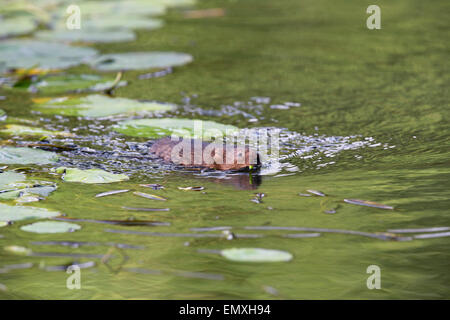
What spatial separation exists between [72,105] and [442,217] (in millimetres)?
1958

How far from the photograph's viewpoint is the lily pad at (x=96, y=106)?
110 inches

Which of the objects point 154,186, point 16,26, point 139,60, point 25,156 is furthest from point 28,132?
point 16,26

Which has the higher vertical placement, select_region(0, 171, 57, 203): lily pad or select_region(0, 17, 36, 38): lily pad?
select_region(0, 17, 36, 38): lily pad

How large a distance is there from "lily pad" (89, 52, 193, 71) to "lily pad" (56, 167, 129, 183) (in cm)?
169

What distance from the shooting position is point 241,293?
4.49ft

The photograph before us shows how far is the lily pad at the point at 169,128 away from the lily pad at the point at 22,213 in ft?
2.76

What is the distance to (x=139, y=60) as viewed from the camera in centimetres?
378

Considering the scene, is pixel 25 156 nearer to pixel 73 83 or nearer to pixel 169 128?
pixel 169 128

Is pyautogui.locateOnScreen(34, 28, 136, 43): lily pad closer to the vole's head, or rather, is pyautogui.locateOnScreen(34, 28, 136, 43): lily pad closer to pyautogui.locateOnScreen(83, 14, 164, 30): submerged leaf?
pyautogui.locateOnScreen(83, 14, 164, 30): submerged leaf

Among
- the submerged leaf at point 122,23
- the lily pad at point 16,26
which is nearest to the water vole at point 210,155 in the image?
the submerged leaf at point 122,23

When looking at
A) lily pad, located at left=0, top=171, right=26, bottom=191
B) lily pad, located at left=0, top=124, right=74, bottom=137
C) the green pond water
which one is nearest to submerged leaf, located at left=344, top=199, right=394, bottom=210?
the green pond water

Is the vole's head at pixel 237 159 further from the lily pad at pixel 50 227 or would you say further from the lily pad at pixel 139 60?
the lily pad at pixel 139 60

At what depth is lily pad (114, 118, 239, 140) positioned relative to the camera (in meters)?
2.47
